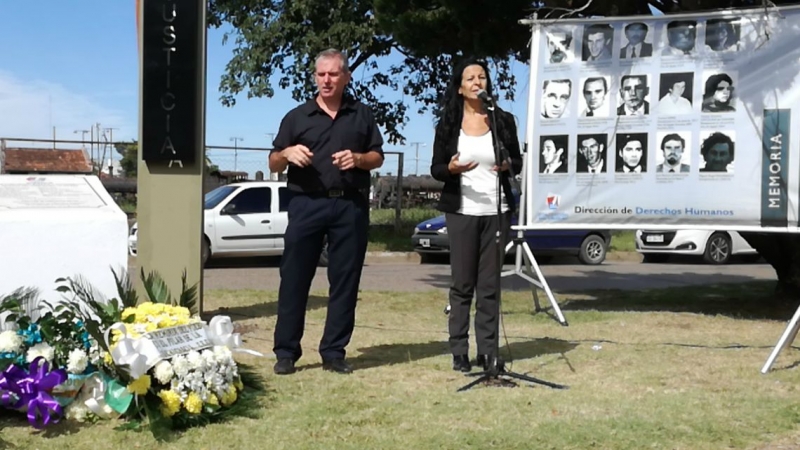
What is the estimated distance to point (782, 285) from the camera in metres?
9.72

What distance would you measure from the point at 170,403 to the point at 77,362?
53 cm

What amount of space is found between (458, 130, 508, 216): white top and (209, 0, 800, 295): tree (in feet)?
12.1

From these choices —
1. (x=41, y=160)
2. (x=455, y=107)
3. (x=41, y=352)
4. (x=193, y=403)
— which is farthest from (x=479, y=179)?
(x=41, y=160)

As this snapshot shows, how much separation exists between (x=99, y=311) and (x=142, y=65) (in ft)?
6.91

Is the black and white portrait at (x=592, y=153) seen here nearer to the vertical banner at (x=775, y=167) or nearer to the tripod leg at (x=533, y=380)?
the vertical banner at (x=775, y=167)

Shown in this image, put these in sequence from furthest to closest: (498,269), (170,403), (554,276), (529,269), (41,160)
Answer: (41,160) → (554,276) → (529,269) → (498,269) → (170,403)

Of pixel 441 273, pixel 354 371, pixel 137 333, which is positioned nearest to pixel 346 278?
pixel 354 371

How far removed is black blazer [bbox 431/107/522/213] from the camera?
18.4 ft

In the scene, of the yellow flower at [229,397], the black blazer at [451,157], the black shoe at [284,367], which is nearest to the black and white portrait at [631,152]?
the black blazer at [451,157]

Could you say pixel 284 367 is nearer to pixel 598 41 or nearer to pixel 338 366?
pixel 338 366

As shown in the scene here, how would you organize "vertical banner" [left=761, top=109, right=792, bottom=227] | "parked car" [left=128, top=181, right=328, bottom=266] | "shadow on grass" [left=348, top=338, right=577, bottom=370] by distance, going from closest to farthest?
"shadow on grass" [left=348, top=338, right=577, bottom=370] < "vertical banner" [left=761, top=109, right=792, bottom=227] < "parked car" [left=128, top=181, right=328, bottom=266]

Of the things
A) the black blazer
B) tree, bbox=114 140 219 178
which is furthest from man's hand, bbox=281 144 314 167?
tree, bbox=114 140 219 178

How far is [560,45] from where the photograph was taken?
8.42 m

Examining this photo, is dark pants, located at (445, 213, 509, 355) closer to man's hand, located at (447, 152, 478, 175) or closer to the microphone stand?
the microphone stand
